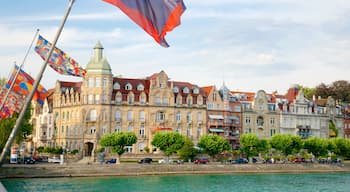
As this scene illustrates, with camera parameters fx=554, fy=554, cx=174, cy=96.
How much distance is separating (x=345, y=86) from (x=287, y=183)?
237 feet

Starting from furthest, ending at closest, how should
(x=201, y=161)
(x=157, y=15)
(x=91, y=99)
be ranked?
(x=91, y=99), (x=201, y=161), (x=157, y=15)

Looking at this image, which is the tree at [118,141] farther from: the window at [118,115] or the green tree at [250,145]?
the green tree at [250,145]

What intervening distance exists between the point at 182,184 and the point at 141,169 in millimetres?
13995

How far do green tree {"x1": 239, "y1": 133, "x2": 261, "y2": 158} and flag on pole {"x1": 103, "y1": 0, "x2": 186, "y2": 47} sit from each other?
81.6 m

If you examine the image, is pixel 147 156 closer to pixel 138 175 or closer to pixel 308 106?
pixel 138 175

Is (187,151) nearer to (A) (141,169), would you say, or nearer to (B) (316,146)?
(A) (141,169)

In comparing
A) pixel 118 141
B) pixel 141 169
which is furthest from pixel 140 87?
pixel 141 169

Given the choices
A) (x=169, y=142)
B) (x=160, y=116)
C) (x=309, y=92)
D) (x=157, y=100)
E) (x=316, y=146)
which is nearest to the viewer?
(x=169, y=142)

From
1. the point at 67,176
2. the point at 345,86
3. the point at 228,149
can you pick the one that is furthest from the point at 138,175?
the point at 345,86

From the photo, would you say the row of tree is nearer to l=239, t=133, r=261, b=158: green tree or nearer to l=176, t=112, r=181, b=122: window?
l=239, t=133, r=261, b=158: green tree

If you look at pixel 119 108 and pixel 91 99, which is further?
pixel 119 108

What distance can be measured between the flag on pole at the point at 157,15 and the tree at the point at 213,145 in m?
75.6

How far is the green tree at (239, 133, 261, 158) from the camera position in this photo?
9562cm

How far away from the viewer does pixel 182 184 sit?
67.5 meters
